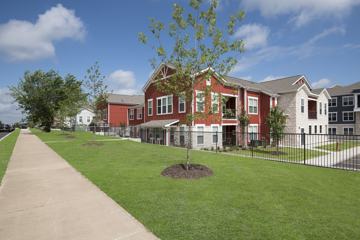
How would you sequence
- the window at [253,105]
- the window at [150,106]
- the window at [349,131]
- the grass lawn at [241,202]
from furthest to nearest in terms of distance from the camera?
the window at [349,131]
the window at [150,106]
the window at [253,105]
the grass lawn at [241,202]

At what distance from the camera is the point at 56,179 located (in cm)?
894

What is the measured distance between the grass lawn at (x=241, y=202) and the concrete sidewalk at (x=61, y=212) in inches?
14.6

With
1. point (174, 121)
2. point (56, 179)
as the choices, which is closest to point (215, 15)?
point (56, 179)

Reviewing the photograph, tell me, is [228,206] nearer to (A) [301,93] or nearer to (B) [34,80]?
(A) [301,93]

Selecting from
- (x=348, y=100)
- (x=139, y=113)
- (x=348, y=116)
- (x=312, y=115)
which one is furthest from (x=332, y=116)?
(x=139, y=113)

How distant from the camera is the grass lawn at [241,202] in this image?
15.3 ft

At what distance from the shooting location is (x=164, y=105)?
27672 millimetres

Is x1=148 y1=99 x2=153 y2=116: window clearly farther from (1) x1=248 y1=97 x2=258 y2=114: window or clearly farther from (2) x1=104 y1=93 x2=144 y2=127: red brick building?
(2) x1=104 y1=93 x2=144 y2=127: red brick building

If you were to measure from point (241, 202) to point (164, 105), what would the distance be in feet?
72.3

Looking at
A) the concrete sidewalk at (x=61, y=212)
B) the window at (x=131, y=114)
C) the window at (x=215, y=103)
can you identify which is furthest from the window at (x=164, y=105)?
the concrete sidewalk at (x=61, y=212)

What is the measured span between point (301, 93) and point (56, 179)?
29.5 meters

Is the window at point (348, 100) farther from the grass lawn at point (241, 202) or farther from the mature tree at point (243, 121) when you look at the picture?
the grass lawn at point (241, 202)

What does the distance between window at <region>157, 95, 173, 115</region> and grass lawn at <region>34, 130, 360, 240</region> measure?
55.4 feet

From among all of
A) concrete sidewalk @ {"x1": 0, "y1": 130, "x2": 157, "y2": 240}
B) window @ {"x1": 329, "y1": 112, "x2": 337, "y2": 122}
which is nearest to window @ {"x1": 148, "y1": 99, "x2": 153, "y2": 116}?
concrete sidewalk @ {"x1": 0, "y1": 130, "x2": 157, "y2": 240}
